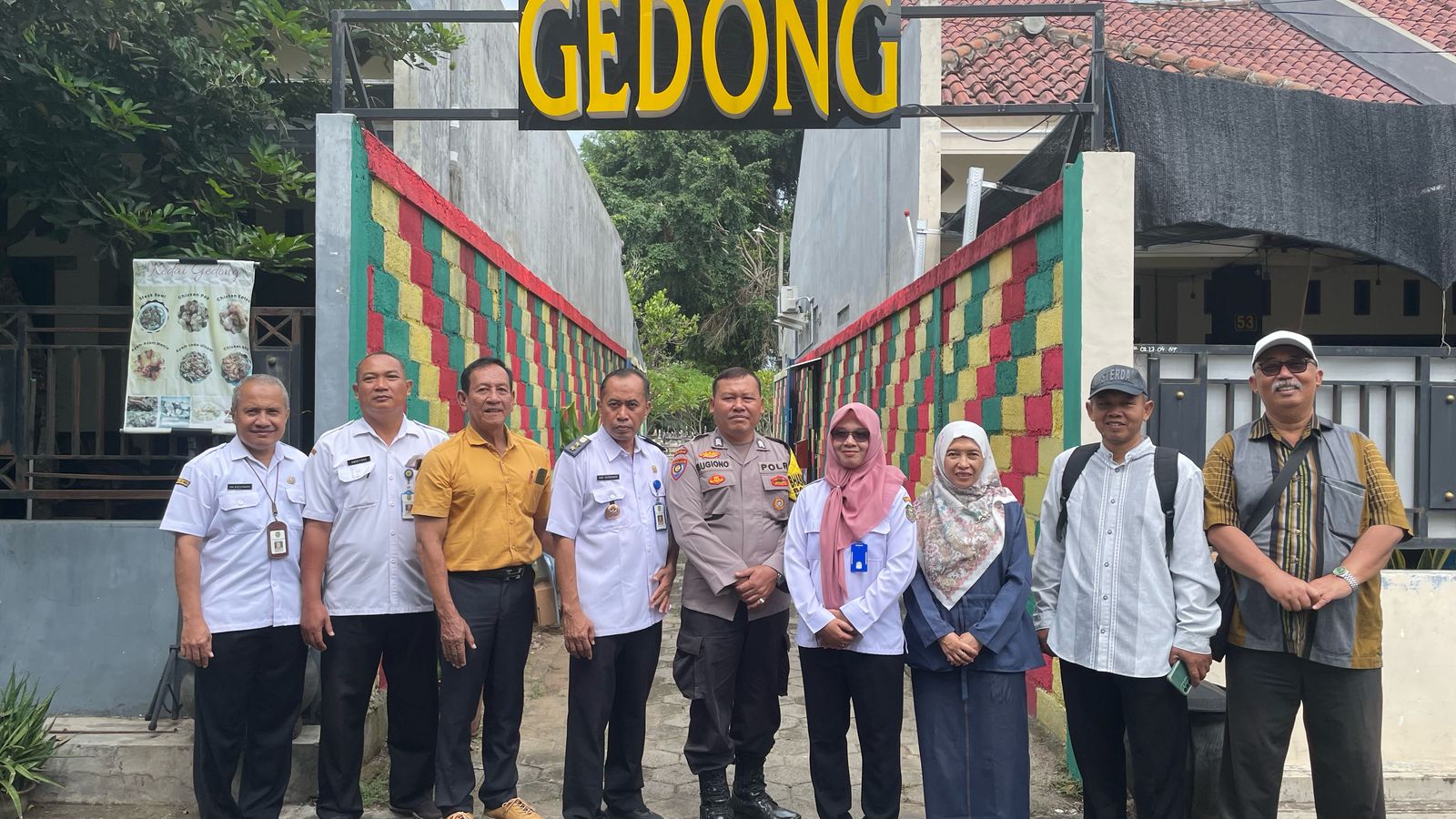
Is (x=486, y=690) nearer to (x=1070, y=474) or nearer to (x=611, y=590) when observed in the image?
(x=611, y=590)

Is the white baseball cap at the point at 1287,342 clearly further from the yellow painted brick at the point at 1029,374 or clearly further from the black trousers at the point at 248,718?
the black trousers at the point at 248,718

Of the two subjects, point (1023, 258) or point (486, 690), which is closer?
point (486, 690)

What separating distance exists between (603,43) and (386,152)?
3.66 feet

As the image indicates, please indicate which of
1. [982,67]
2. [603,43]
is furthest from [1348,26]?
[603,43]

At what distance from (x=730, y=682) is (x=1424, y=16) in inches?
513

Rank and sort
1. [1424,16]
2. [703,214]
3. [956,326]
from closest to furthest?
[956,326]
[1424,16]
[703,214]

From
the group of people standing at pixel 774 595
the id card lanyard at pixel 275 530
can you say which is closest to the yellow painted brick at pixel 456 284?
the group of people standing at pixel 774 595

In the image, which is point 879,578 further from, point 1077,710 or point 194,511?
point 194,511

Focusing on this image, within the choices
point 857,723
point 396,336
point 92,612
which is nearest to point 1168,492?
point 857,723

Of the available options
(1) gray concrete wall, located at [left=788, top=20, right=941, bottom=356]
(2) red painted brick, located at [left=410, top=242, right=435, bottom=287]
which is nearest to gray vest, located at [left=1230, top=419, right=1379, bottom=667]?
(2) red painted brick, located at [left=410, top=242, right=435, bottom=287]

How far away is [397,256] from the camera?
15.3 ft

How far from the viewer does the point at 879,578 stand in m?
3.27

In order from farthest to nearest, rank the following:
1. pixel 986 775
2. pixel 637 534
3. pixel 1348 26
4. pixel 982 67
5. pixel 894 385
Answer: pixel 1348 26 → pixel 982 67 → pixel 894 385 → pixel 637 534 → pixel 986 775

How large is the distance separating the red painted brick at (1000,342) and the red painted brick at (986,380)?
0.04 meters
